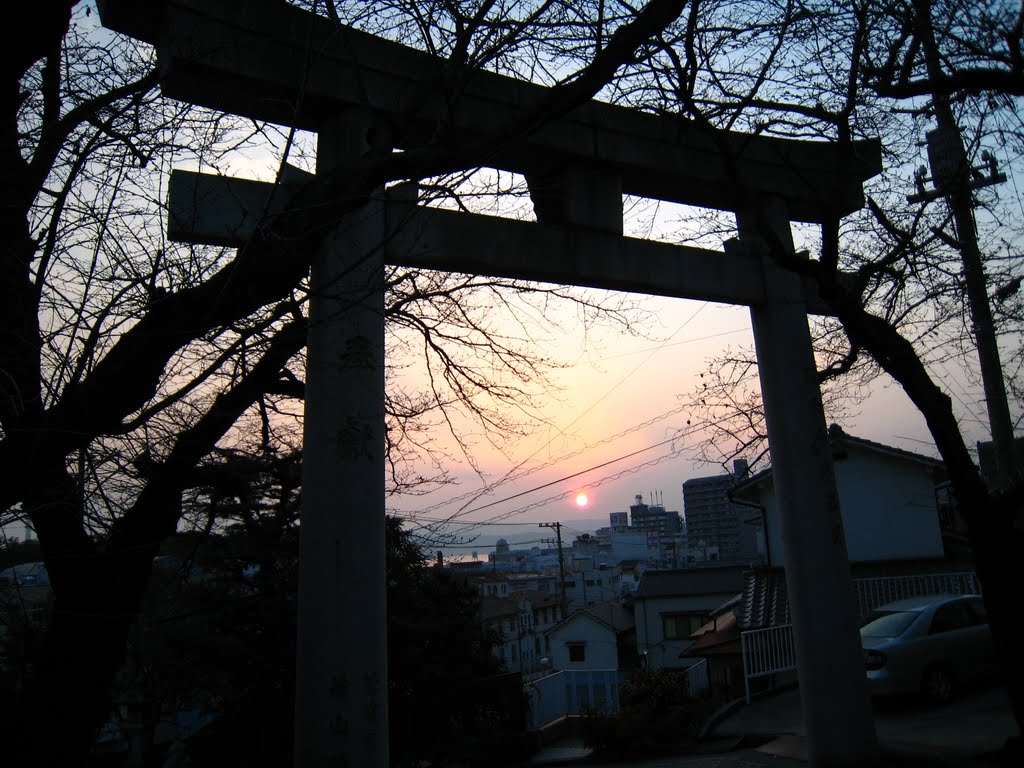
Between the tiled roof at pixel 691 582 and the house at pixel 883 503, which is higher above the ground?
the house at pixel 883 503

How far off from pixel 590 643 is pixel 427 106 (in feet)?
107

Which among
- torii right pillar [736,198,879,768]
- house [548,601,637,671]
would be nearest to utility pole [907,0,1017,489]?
torii right pillar [736,198,879,768]

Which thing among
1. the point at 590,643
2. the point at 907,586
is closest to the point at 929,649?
the point at 907,586

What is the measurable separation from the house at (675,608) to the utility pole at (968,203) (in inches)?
916

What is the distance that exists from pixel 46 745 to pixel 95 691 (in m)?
0.31

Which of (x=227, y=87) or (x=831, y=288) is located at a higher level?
(x=227, y=87)

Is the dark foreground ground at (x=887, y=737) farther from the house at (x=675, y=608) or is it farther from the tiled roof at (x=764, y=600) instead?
the house at (x=675, y=608)

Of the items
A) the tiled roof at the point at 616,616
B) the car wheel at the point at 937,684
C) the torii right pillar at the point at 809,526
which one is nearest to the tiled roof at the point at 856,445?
the car wheel at the point at 937,684

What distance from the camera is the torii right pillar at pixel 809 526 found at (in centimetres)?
638

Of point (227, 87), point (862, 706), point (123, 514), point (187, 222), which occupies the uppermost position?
point (227, 87)

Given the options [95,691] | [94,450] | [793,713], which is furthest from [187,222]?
[793,713]

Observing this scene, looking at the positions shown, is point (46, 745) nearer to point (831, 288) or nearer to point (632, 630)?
point (831, 288)

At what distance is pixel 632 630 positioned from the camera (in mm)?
36312

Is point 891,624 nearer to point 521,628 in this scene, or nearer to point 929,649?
point 929,649
